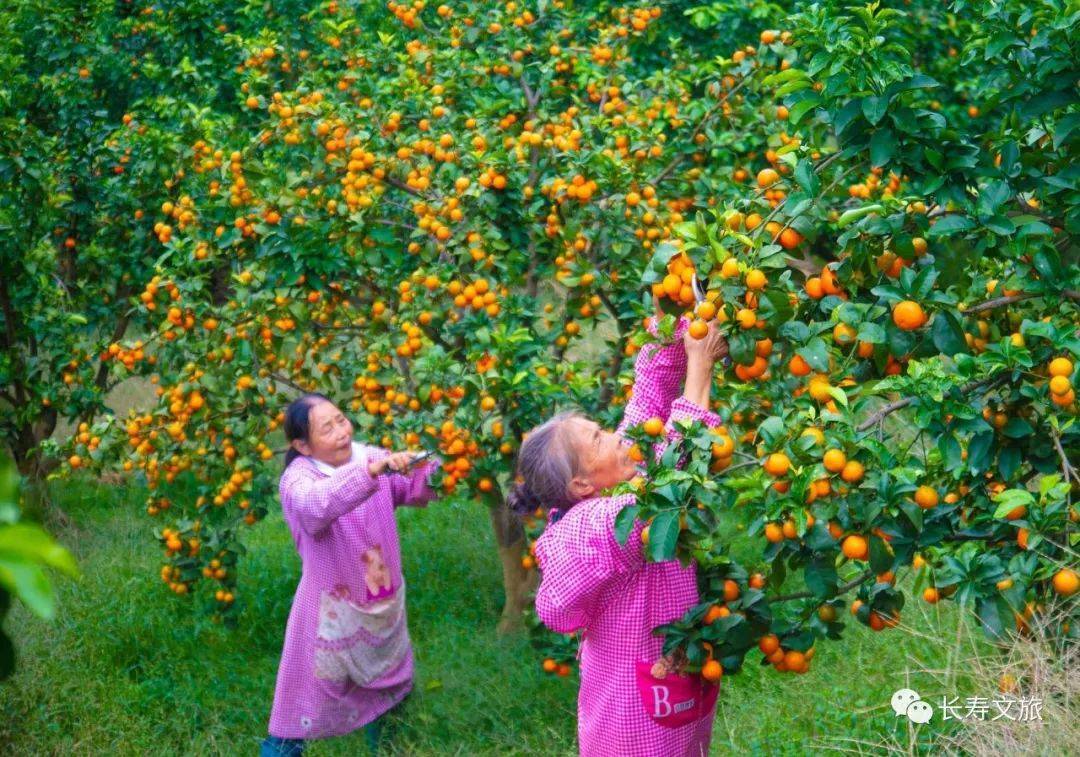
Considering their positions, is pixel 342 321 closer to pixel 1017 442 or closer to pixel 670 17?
pixel 1017 442

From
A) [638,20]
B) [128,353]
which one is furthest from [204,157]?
[638,20]

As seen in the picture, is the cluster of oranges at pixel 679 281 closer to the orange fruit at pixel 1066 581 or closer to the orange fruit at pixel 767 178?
the orange fruit at pixel 767 178

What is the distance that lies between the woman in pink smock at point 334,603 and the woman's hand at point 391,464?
405mm

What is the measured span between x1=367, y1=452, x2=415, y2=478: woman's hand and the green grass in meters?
1.14

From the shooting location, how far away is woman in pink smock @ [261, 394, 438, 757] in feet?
13.8

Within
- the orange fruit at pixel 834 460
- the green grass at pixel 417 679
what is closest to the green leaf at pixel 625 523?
the orange fruit at pixel 834 460

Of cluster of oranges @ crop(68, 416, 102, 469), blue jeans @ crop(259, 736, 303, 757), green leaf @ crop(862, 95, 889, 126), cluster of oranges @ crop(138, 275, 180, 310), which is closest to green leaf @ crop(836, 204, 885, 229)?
green leaf @ crop(862, 95, 889, 126)

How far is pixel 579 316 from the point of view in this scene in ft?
14.9

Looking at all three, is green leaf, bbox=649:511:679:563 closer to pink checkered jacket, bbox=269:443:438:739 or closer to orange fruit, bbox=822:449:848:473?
orange fruit, bbox=822:449:848:473

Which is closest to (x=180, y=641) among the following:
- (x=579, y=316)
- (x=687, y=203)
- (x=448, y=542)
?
(x=448, y=542)

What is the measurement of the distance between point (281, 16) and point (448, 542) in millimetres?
3118

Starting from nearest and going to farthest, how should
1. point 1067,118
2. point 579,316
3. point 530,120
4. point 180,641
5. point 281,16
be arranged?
1. point 1067,118
2. point 579,316
3. point 530,120
4. point 180,641
5. point 281,16

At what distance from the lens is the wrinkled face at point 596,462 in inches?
114

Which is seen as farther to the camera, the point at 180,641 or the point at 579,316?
the point at 180,641
